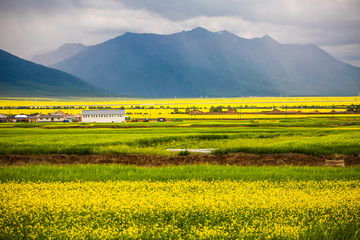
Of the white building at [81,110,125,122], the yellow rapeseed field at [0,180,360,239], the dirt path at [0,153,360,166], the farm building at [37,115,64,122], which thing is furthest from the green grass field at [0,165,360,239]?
the farm building at [37,115,64,122]

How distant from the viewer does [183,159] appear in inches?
854

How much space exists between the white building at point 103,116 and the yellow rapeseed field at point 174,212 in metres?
66.0

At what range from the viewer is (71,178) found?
13812 mm

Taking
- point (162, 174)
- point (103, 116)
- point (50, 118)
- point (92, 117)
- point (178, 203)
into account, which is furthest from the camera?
point (50, 118)

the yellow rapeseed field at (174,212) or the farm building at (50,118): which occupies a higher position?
the farm building at (50,118)

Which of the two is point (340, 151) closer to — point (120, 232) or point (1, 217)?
point (120, 232)

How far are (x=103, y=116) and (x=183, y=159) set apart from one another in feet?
202

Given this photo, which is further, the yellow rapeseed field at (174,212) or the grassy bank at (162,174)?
the grassy bank at (162,174)

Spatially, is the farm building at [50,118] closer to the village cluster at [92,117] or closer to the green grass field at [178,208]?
the village cluster at [92,117]

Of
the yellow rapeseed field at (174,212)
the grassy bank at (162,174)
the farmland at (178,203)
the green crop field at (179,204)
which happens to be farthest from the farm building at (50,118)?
the yellow rapeseed field at (174,212)

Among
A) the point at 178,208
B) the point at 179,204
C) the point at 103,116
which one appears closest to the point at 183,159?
the point at 179,204

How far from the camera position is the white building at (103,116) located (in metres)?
77.2

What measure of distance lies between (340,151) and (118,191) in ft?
65.5

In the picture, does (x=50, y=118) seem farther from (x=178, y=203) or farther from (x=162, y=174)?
(x=178, y=203)
